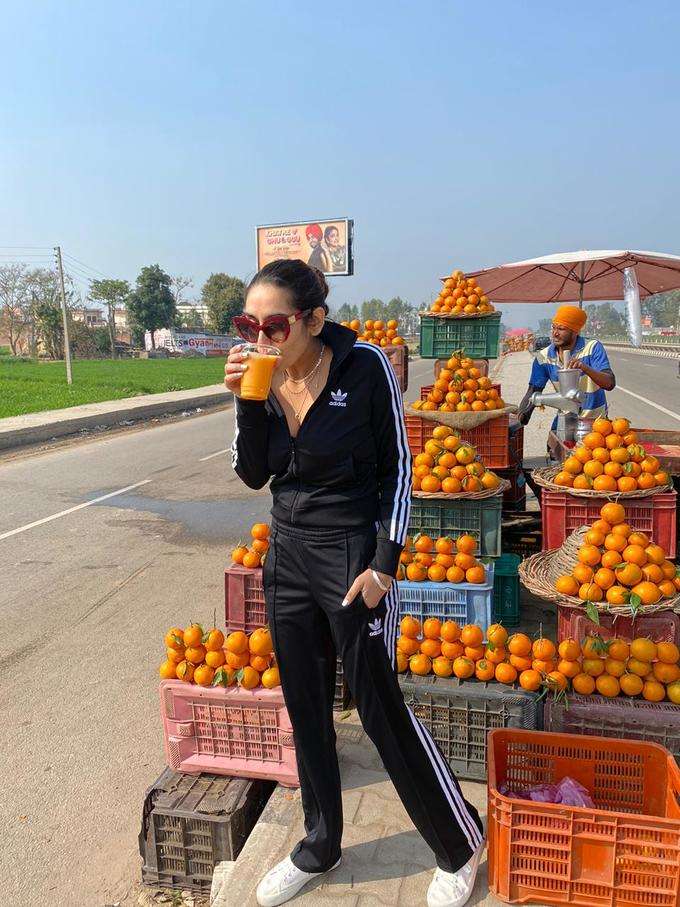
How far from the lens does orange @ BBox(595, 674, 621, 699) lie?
296 centimetres

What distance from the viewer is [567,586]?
339 centimetres

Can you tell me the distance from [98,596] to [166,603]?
2.18 ft

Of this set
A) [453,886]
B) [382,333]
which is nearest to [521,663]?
[453,886]

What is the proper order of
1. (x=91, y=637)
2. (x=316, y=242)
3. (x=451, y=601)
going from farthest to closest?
(x=316, y=242), (x=91, y=637), (x=451, y=601)

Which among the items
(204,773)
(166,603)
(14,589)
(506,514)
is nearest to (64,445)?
(14,589)

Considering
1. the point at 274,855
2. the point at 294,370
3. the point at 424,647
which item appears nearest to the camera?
the point at 294,370

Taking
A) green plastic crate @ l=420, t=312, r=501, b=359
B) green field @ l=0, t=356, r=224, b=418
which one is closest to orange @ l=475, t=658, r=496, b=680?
green plastic crate @ l=420, t=312, r=501, b=359

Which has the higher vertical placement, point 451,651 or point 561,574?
point 561,574

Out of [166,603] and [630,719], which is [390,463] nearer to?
[630,719]

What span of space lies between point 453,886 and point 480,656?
3.52 feet

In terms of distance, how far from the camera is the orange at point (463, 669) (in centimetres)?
307

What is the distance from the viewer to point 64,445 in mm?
14500

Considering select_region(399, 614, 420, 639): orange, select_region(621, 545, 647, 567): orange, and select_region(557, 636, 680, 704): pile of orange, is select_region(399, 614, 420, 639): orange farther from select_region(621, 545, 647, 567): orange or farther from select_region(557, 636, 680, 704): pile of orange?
select_region(621, 545, 647, 567): orange

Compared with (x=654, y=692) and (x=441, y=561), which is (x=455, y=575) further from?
(x=654, y=692)
